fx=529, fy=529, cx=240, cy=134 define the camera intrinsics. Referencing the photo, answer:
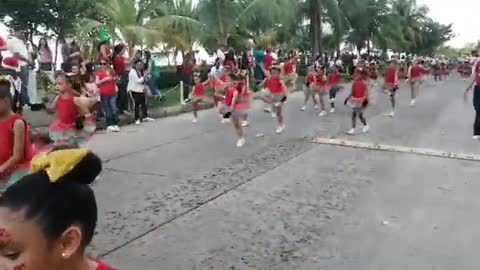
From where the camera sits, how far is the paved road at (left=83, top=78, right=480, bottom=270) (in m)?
4.25

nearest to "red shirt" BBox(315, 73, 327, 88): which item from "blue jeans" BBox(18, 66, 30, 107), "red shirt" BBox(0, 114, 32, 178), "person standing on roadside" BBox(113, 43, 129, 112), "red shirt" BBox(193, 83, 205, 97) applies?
"red shirt" BBox(193, 83, 205, 97)

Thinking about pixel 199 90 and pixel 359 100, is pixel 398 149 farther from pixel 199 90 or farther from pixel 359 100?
pixel 199 90

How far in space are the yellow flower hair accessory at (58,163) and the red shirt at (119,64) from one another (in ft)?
35.4

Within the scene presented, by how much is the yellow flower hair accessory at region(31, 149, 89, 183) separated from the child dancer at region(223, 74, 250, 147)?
24.6 ft

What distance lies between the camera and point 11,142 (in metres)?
3.48

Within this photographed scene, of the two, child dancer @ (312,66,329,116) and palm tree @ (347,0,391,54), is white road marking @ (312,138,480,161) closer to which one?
child dancer @ (312,66,329,116)

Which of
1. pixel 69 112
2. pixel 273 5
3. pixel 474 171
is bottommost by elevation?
pixel 474 171

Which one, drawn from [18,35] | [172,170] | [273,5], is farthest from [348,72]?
[172,170]

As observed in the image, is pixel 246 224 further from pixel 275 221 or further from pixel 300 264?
pixel 300 264

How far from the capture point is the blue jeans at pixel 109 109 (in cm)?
1081

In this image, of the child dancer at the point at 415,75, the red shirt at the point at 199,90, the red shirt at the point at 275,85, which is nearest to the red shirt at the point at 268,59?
the child dancer at the point at 415,75

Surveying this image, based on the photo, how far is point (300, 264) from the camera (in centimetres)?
409

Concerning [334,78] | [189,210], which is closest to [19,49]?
[189,210]

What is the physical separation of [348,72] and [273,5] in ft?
34.6
